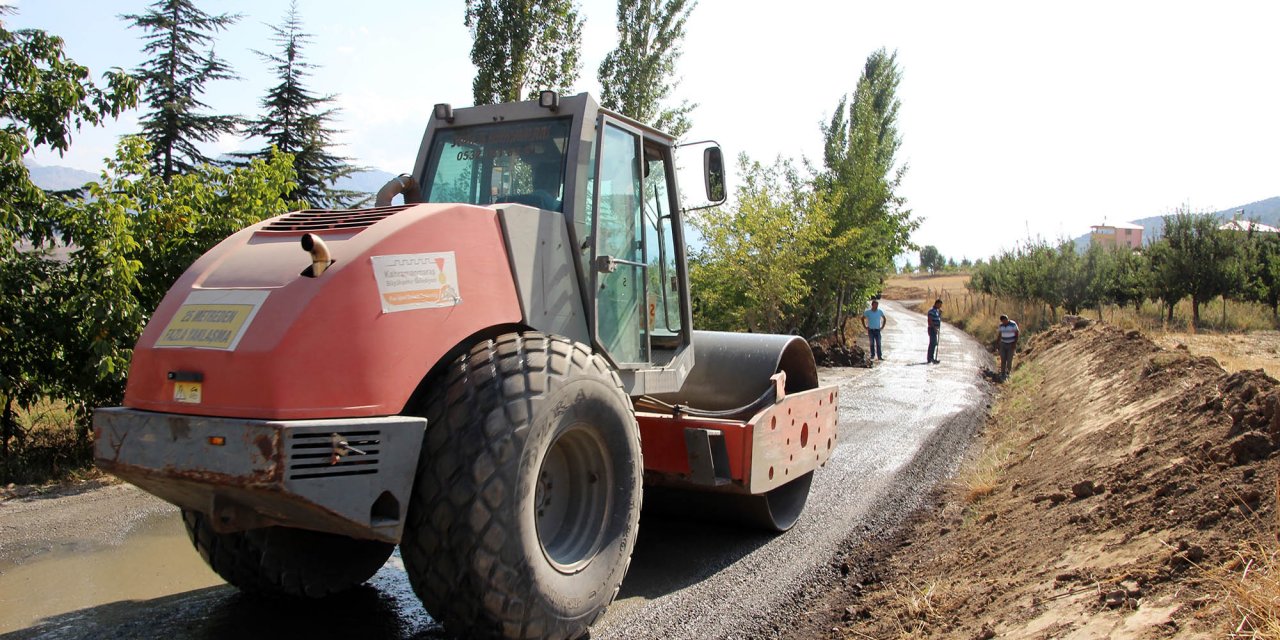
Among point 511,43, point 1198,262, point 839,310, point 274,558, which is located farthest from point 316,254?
point 1198,262

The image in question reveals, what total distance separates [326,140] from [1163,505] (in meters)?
24.1

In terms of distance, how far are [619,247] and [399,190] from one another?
4.21 ft

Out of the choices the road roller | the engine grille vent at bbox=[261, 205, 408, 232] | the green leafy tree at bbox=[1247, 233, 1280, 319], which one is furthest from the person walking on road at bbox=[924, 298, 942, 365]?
the engine grille vent at bbox=[261, 205, 408, 232]

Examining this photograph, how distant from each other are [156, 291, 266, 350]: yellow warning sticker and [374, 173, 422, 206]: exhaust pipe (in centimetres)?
153

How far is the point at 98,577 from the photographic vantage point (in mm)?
4996

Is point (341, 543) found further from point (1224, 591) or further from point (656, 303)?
point (1224, 591)

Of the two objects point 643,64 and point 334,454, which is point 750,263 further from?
point 334,454

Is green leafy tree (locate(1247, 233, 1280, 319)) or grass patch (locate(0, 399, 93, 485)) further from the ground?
green leafy tree (locate(1247, 233, 1280, 319))

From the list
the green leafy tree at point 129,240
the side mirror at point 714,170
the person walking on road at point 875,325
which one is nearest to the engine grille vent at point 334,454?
the side mirror at point 714,170

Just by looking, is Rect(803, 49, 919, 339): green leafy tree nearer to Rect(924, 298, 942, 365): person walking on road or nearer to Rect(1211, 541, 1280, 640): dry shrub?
Rect(924, 298, 942, 365): person walking on road

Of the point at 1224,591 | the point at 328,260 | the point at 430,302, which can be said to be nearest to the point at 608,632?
the point at 430,302

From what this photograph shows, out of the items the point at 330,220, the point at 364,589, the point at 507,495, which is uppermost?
the point at 330,220

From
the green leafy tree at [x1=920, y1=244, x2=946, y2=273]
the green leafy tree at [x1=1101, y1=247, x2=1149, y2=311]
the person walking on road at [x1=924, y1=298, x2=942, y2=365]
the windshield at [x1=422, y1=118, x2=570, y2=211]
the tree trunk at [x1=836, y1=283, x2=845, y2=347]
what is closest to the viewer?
the windshield at [x1=422, y1=118, x2=570, y2=211]

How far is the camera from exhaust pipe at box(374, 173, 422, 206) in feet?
16.3
